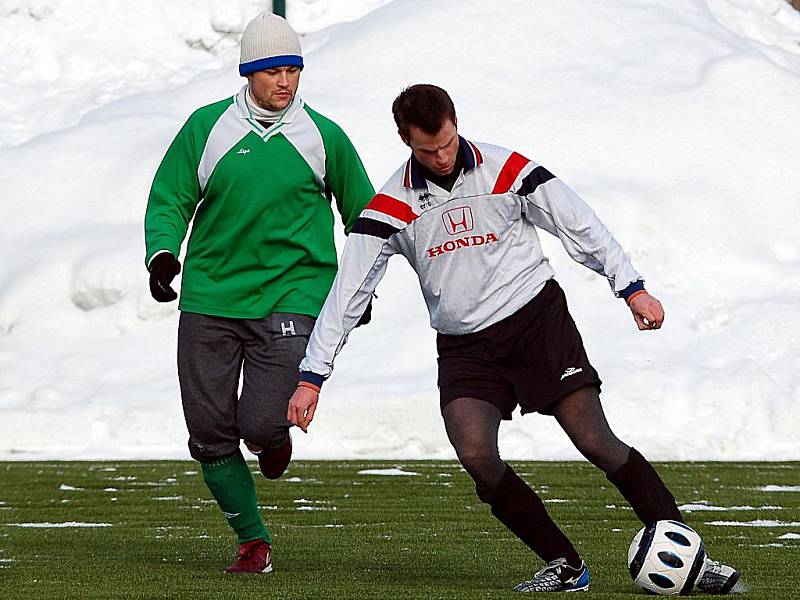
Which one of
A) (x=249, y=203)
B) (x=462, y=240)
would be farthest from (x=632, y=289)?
(x=249, y=203)

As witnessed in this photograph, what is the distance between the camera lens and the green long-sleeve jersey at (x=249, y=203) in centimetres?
558

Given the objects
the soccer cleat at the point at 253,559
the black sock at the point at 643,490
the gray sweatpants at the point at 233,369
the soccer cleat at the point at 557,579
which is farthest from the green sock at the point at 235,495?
the black sock at the point at 643,490

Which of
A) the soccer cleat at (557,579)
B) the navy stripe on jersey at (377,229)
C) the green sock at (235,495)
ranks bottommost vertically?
the green sock at (235,495)

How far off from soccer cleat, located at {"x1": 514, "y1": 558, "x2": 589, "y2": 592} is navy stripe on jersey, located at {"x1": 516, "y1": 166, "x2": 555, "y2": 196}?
45.9 inches

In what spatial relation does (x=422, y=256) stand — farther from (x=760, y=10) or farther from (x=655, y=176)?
(x=760, y=10)

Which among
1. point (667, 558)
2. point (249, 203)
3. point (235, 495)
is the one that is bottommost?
point (235, 495)

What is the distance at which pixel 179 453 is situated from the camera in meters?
13.2

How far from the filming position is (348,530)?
7512mm

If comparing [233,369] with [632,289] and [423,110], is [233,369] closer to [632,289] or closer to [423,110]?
[423,110]

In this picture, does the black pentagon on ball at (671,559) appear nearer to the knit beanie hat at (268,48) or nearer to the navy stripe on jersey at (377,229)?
the navy stripe on jersey at (377,229)

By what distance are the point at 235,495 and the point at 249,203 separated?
3.55 ft

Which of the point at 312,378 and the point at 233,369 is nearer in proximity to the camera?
the point at 312,378

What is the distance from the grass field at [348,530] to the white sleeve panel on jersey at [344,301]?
2.48 feet

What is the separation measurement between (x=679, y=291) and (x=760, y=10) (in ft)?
33.6
